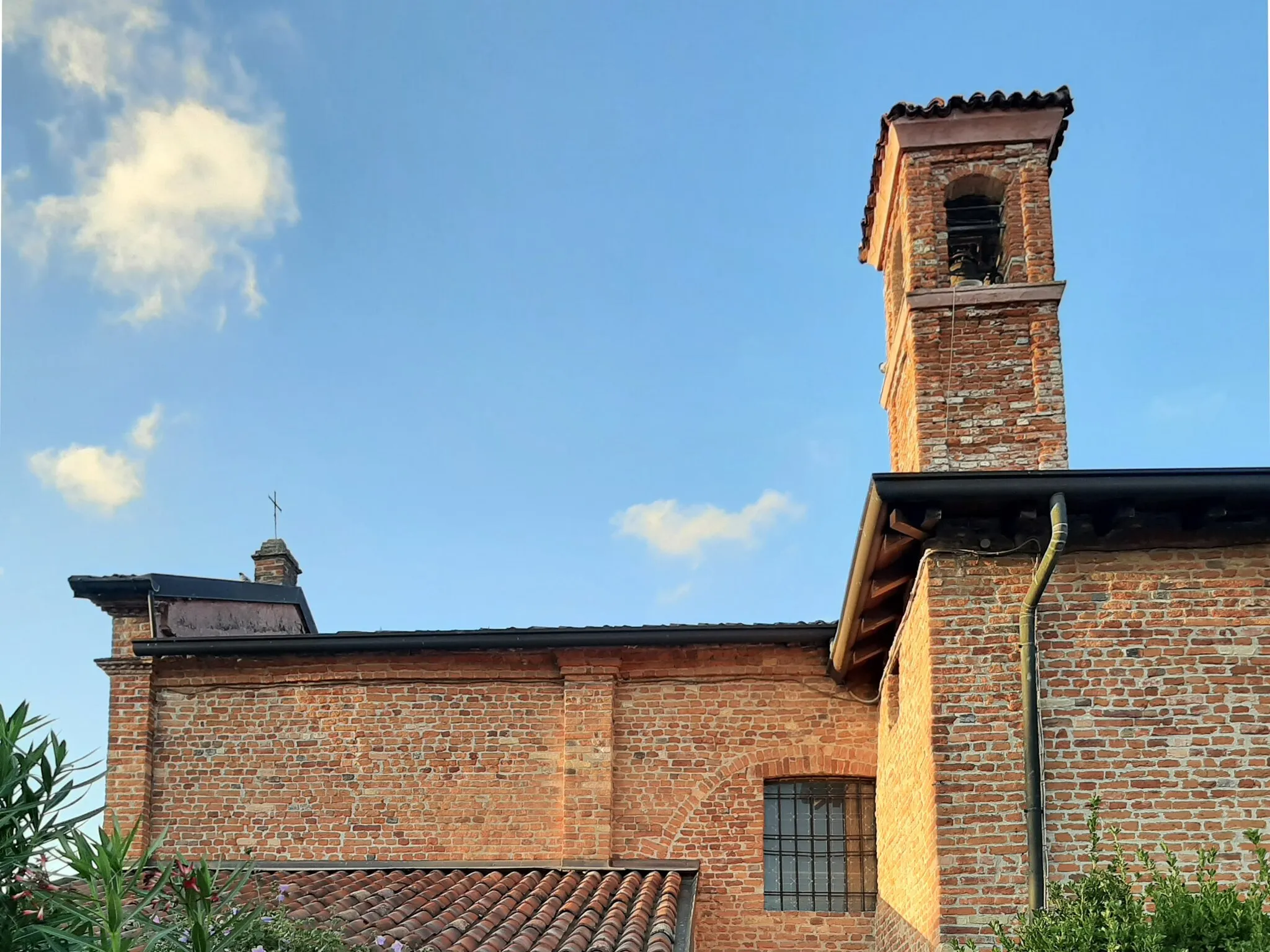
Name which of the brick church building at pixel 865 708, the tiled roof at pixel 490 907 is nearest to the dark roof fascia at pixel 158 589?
the brick church building at pixel 865 708

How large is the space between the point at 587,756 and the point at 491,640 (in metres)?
1.39

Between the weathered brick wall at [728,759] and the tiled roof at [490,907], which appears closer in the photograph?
the tiled roof at [490,907]

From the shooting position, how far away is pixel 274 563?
603 inches

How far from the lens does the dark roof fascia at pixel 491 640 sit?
11.6 meters

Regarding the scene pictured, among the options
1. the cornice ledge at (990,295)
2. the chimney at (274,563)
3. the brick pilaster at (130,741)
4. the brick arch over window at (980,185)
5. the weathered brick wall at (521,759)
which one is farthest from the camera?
the chimney at (274,563)

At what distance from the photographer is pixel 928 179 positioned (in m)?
10.6

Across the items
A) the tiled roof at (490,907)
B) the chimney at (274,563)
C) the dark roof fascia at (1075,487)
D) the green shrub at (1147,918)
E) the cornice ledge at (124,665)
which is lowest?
the tiled roof at (490,907)

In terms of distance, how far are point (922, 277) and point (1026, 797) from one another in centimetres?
448

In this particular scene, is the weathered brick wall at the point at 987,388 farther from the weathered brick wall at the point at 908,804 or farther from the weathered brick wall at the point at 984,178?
the weathered brick wall at the point at 908,804

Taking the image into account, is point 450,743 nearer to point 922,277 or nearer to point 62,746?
point 922,277

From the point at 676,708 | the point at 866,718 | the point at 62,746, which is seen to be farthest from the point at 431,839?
the point at 62,746

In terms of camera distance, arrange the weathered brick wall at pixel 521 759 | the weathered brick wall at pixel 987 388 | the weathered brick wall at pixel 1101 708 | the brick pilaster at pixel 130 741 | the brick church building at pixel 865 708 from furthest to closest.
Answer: the brick pilaster at pixel 130 741 < the weathered brick wall at pixel 521 759 < the weathered brick wall at pixel 987 388 < the brick church building at pixel 865 708 < the weathered brick wall at pixel 1101 708

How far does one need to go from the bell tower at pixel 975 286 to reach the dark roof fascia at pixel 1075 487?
2054 millimetres

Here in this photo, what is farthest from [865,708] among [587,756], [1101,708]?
[1101,708]
